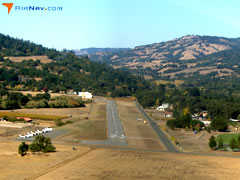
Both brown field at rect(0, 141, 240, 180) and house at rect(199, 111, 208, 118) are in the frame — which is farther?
house at rect(199, 111, 208, 118)

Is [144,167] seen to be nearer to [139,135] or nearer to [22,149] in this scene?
[22,149]

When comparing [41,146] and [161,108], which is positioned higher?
[161,108]

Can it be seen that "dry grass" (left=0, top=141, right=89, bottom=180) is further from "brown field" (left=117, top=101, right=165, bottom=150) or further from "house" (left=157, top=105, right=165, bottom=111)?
"house" (left=157, top=105, right=165, bottom=111)

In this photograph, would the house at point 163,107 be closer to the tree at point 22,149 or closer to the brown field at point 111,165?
the brown field at point 111,165

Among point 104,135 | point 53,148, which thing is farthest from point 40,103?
point 53,148

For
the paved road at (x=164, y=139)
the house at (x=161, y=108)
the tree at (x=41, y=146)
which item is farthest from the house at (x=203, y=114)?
the tree at (x=41, y=146)

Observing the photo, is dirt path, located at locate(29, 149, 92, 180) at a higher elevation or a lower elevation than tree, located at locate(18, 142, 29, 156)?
lower

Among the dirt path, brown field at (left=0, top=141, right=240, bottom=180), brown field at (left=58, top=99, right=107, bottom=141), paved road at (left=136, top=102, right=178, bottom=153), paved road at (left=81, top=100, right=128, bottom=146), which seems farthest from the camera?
brown field at (left=58, top=99, right=107, bottom=141)

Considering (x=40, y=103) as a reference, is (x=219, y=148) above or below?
below

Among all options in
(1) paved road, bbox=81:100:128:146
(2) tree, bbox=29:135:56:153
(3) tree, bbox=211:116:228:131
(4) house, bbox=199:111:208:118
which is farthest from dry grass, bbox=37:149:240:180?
(4) house, bbox=199:111:208:118

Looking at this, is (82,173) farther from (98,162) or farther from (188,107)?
(188,107)

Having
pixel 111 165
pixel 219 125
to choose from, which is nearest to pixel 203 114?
pixel 219 125
